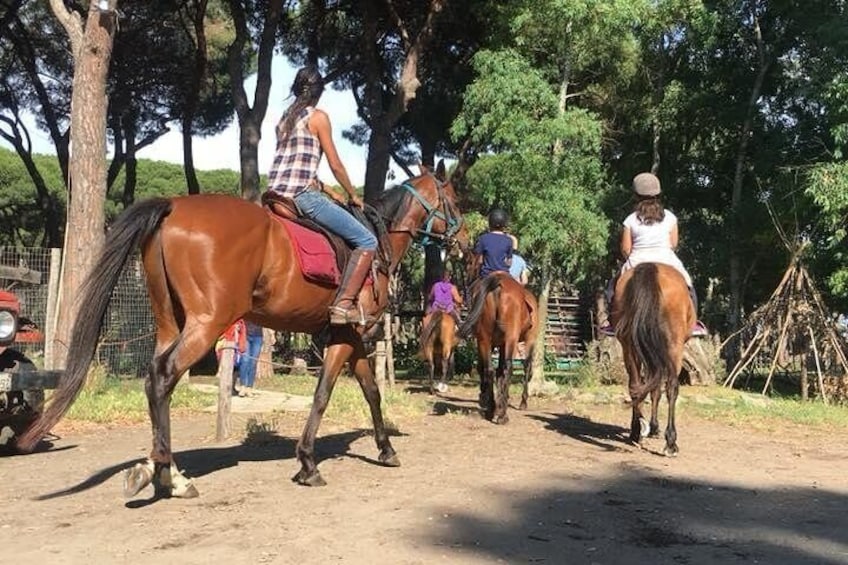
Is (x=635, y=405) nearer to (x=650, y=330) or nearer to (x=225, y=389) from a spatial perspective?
(x=650, y=330)

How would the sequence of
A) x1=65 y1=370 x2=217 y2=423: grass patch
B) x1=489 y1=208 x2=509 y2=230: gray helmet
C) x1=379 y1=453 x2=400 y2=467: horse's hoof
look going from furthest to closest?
1. x1=489 y1=208 x2=509 y2=230: gray helmet
2. x1=65 y1=370 x2=217 y2=423: grass patch
3. x1=379 y1=453 x2=400 y2=467: horse's hoof

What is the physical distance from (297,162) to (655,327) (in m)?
3.88

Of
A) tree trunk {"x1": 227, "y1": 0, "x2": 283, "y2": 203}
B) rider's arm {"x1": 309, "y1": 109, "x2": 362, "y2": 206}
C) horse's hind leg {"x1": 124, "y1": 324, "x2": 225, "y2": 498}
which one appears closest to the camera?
horse's hind leg {"x1": 124, "y1": 324, "x2": 225, "y2": 498}

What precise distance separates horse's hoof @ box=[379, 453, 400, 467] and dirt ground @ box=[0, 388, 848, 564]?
107 mm

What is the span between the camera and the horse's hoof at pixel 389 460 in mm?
7223

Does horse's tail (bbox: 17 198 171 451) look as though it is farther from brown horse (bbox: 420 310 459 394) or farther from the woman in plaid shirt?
brown horse (bbox: 420 310 459 394)

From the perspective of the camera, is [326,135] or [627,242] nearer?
[326,135]

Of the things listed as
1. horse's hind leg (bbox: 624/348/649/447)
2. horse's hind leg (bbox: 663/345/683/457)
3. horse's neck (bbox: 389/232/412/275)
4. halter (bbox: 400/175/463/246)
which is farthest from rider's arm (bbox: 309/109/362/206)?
horse's hind leg (bbox: 663/345/683/457)

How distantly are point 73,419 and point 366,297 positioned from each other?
17.7 feet

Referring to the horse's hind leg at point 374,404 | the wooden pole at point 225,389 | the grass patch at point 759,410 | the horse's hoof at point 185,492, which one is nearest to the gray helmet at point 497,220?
the grass patch at point 759,410

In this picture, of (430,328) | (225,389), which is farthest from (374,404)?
(430,328)

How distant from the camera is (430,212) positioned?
768 cm

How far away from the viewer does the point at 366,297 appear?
6.94 metres

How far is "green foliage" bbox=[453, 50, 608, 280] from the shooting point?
49.6ft
